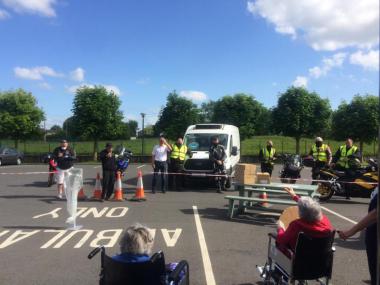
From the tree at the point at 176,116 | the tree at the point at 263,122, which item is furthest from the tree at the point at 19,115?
the tree at the point at 263,122

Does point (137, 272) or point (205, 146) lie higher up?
point (205, 146)

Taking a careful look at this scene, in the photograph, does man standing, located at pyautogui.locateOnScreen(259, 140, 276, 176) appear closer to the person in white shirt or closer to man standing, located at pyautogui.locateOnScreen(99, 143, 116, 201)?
the person in white shirt

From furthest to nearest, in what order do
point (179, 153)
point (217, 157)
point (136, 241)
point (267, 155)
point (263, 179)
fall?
1. point (179, 153)
2. point (217, 157)
3. point (267, 155)
4. point (263, 179)
5. point (136, 241)

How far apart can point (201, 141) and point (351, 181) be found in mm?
6385

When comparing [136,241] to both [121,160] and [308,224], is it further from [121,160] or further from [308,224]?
[121,160]

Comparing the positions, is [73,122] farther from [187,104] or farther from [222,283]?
[222,283]

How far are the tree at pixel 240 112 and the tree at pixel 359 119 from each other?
7227 mm

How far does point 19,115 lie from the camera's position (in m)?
38.5

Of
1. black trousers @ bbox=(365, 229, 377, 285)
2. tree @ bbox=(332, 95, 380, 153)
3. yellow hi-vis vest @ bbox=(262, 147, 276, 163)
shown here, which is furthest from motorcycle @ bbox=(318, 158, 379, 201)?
tree @ bbox=(332, 95, 380, 153)

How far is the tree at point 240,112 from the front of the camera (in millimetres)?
37188

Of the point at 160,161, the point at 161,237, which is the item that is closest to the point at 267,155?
the point at 160,161

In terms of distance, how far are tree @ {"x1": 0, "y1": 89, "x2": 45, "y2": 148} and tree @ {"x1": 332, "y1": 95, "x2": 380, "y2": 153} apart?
26966mm

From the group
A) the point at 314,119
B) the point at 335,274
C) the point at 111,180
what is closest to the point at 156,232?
the point at 335,274

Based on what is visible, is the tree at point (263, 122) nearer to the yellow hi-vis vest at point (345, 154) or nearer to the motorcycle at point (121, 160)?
the motorcycle at point (121, 160)
